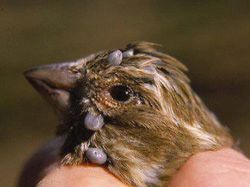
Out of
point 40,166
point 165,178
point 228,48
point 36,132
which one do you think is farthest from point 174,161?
point 228,48

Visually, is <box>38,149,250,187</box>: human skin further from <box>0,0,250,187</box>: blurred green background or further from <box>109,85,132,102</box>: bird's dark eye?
<box>0,0,250,187</box>: blurred green background

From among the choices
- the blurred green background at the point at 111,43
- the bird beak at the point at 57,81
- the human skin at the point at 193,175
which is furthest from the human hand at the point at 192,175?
the blurred green background at the point at 111,43

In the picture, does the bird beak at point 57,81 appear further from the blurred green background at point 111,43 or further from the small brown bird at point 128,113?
the blurred green background at point 111,43

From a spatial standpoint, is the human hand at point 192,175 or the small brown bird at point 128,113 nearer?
the human hand at point 192,175

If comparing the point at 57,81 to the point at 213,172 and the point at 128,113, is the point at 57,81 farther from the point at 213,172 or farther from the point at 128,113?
the point at 213,172

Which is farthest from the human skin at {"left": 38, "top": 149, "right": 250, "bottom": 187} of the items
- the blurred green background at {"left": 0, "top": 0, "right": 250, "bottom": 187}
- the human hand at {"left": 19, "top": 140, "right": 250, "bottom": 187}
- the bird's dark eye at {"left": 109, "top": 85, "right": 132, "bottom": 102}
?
the blurred green background at {"left": 0, "top": 0, "right": 250, "bottom": 187}

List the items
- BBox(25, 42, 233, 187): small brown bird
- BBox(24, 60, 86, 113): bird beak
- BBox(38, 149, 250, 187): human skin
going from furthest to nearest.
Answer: BBox(24, 60, 86, 113): bird beak, BBox(25, 42, 233, 187): small brown bird, BBox(38, 149, 250, 187): human skin

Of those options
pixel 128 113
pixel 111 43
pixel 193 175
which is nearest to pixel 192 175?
pixel 193 175
